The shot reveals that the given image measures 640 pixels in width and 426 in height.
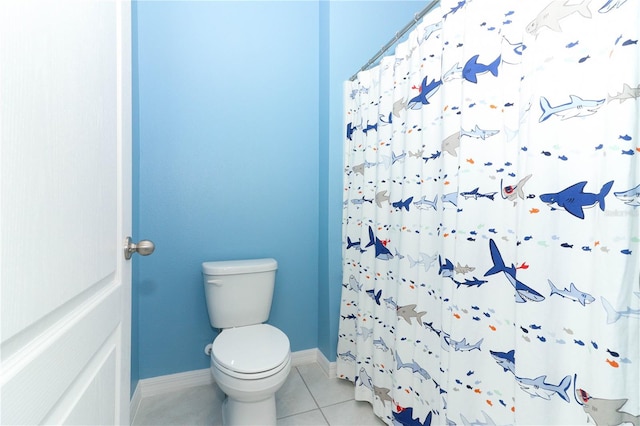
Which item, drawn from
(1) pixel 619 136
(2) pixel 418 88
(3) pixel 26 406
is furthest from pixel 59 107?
(2) pixel 418 88

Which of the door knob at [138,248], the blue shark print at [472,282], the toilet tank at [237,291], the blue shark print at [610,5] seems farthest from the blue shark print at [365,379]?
the blue shark print at [610,5]

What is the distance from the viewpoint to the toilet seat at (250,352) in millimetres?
1154

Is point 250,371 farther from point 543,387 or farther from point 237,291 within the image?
point 543,387

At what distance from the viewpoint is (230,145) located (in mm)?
1704

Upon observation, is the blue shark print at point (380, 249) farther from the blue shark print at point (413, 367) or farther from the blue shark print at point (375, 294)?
the blue shark print at point (413, 367)

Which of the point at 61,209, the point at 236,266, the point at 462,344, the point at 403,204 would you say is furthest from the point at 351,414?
the point at 61,209

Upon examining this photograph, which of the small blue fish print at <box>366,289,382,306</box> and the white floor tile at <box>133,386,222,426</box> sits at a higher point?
the small blue fish print at <box>366,289,382,306</box>

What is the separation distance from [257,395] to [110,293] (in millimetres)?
781

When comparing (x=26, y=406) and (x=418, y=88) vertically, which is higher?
(x=418, y=88)

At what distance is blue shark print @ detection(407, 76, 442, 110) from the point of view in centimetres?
108

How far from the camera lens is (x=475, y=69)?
2.96 ft

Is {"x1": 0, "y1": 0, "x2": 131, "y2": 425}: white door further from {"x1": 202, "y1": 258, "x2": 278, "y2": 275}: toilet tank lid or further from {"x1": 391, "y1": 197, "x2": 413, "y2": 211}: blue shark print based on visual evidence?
{"x1": 391, "y1": 197, "x2": 413, "y2": 211}: blue shark print

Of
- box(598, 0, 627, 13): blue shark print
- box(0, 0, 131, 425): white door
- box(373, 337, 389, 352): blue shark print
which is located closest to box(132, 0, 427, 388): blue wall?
box(373, 337, 389, 352): blue shark print

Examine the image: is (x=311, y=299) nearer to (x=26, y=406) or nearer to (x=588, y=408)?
(x=588, y=408)
